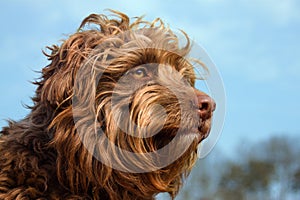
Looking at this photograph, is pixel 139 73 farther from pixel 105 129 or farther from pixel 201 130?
pixel 201 130

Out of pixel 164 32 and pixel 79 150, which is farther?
pixel 164 32

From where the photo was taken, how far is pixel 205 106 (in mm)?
5457

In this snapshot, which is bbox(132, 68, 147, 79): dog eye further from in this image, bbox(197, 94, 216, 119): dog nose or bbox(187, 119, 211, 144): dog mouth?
bbox(187, 119, 211, 144): dog mouth

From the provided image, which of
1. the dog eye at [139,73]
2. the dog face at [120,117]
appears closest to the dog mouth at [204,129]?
the dog face at [120,117]

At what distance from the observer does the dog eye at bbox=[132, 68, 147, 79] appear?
18.6 feet

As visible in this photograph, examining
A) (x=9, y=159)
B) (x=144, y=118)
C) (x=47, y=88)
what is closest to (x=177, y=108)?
(x=144, y=118)

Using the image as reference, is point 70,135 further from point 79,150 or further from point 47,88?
point 47,88

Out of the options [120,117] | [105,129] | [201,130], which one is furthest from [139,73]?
[201,130]

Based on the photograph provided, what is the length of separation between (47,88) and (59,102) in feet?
0.71

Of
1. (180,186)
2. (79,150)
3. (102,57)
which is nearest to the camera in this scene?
(79,150)

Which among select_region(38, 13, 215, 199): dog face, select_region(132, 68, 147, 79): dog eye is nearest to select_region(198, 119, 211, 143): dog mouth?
select_region(38, 13, 215, 199): dog face

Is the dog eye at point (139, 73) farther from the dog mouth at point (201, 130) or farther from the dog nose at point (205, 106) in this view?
the dog mouth at point (201, 130)

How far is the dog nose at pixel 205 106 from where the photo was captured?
214 inches

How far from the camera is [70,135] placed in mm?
5402
